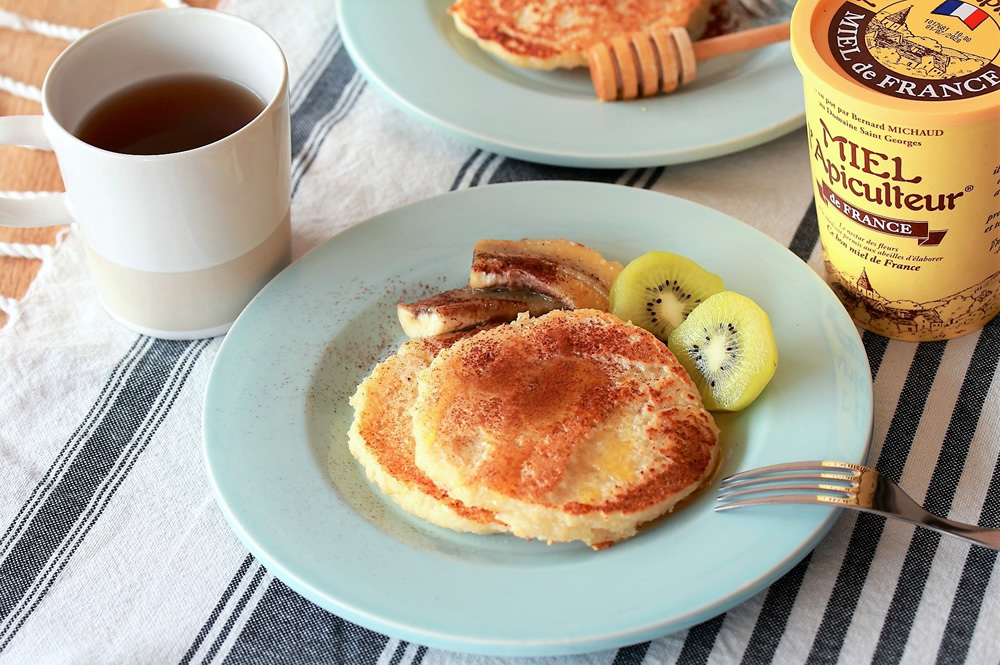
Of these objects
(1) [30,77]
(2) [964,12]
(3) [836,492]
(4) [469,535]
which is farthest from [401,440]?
(1) [30,77]

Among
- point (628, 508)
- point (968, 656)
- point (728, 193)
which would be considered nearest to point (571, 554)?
point (628, 508)

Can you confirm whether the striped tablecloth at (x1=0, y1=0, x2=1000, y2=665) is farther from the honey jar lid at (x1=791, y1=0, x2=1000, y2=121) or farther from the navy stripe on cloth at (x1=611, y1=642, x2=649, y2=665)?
the honey jar lid at (x1=791, y1=0, x2=1000, y2=121)

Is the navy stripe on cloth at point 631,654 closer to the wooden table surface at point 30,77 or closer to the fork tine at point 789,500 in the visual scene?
the fork tine at point 789,500

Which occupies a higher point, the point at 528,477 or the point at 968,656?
the point at 528,477

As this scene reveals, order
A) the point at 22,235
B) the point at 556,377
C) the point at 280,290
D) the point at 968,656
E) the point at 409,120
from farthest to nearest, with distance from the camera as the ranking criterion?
the point at 409,120, the point at 22,235, the point at 280,290, the point at 556,377, the point at 968,656

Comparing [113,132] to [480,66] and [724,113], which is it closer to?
[480,66]

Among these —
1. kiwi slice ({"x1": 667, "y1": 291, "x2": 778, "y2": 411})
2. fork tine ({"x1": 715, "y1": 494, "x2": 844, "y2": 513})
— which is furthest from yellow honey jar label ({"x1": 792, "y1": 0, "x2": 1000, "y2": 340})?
fork tine ({"x1": 715, "y1": 494, "x2": 844, "y2": 513})
